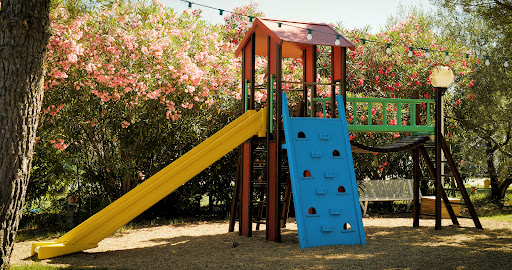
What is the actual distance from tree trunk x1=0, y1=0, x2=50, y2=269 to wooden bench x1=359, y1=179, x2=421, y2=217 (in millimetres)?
6962

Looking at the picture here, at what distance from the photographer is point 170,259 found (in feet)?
19.2

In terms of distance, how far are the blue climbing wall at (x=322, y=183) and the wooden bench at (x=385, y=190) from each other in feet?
11.7

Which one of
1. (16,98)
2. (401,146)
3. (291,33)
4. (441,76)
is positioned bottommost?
(401,146)

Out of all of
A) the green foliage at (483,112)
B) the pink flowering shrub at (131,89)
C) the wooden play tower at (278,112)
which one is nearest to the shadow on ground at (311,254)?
the wooden play tower at (278,112)

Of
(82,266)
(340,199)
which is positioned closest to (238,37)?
(340,199)

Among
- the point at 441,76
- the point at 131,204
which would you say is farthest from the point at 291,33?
the point at 131,204

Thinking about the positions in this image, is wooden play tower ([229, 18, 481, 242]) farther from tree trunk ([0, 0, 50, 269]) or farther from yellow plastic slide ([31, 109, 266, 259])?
tree trunk ([0, 0, 50, 269])

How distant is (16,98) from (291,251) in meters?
3.47

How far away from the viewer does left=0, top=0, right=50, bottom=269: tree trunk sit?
15.9ft

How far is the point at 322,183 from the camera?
662 centimetres

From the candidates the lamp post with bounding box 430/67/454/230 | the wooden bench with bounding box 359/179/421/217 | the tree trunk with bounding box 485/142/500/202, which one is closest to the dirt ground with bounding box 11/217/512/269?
the lamp post with bounding box 430/67/454/230

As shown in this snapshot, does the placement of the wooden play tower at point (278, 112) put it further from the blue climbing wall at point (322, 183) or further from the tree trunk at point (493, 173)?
the tree trunk at point (493, 173)

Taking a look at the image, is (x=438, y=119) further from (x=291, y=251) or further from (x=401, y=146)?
(x=291, y=251)

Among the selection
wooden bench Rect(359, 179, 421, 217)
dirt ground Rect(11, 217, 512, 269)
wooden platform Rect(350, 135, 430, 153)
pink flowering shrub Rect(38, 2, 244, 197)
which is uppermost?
pink flowering shrub Rect(38, 2, 244, 197)
